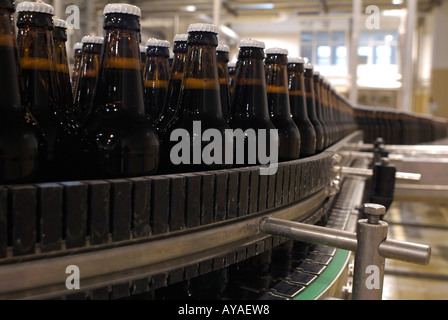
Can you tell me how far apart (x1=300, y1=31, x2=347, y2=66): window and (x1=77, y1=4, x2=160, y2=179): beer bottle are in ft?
45.3

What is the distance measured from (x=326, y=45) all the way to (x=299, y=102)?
1368 centimetres

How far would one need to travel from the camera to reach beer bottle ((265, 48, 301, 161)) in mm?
893

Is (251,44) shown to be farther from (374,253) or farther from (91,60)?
(374,253)

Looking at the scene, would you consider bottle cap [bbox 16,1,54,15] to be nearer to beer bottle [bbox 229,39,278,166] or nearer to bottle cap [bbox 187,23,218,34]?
bottle cap [bbox 187,23,218,34]

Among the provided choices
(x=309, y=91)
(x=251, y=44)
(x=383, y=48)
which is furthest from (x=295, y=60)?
(x=383, y=48)

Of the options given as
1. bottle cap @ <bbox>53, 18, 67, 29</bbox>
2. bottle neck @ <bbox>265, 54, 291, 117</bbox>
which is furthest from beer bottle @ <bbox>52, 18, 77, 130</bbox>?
bottle neck @ <bbox>265, 54, 291, 117</bbox>

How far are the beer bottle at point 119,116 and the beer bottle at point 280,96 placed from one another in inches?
13.4

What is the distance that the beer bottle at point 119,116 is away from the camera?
0.58m

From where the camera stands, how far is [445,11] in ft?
31.7

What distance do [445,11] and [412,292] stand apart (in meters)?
8.94

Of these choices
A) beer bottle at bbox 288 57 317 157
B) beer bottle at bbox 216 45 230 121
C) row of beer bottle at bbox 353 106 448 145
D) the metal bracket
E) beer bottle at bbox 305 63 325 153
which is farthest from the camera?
row of beer bottle at bbox 353 106 448 145

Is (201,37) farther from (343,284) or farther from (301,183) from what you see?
(343,284)
